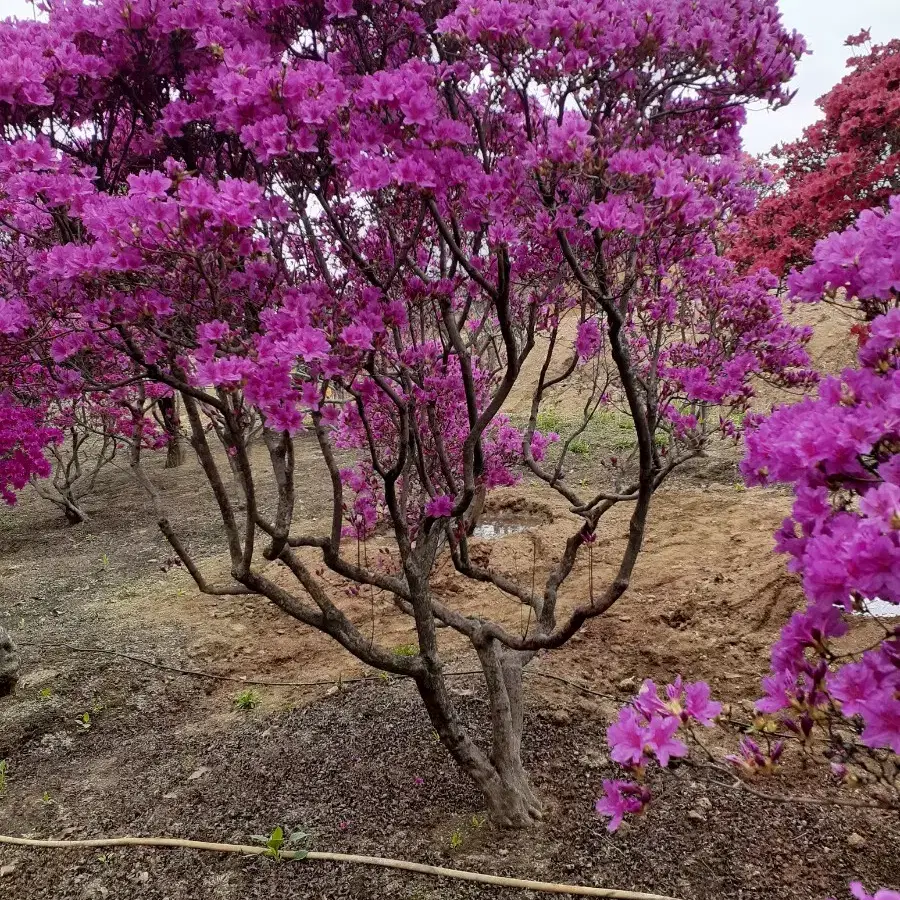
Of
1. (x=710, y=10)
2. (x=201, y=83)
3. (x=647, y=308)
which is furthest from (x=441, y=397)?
(x=710, y=10)

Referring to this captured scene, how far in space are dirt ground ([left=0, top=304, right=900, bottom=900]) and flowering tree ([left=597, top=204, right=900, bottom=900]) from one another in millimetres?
596

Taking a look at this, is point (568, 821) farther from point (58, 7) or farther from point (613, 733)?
point (58, 7)

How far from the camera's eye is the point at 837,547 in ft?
3.81

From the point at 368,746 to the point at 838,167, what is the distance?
8.12 metres

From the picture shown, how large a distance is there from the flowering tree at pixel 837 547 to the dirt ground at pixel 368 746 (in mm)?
596


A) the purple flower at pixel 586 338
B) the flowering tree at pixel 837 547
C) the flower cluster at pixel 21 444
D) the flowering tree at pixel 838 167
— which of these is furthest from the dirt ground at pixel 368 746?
the flowering tree at pixel 838 167

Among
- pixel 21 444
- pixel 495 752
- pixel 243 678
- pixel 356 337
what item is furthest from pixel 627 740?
pixel 21 444

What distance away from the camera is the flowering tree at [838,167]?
785 centimetres

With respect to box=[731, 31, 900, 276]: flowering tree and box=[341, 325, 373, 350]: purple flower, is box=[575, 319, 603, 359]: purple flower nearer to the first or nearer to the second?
box=[341, 325, 373, 350]: purple flower

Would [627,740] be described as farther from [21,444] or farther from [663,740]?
[21,444]

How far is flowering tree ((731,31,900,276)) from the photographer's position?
25.7ft

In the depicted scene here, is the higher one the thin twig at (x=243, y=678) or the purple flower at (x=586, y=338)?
the purple flower at (x=586, y=338)

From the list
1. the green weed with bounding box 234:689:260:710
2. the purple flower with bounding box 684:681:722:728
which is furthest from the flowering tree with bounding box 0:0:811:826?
the green weed with bounding box 234:689:260:710

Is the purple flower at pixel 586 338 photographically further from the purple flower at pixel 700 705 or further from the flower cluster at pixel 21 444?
the flower cluster at pixel 21 444
